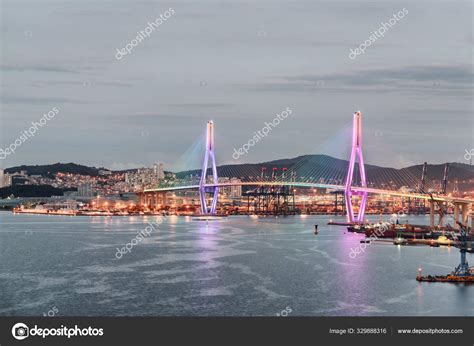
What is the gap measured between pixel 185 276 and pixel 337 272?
17.7ft

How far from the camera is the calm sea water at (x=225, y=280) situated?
65.4 feet

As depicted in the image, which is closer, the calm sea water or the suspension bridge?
the calm sea water

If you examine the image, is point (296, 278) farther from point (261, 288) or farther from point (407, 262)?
point (407, 262)
